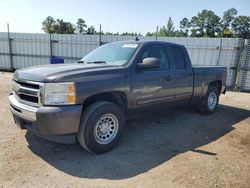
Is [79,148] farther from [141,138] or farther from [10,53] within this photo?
[10,53]

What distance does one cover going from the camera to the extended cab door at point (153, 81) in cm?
459

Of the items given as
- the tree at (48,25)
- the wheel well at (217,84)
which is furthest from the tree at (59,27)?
the wheel well at (217,84)

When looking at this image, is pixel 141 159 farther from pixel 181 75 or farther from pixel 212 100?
pixel 212 100

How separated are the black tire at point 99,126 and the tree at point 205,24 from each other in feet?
207

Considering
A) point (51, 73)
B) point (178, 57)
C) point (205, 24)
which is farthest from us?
point (205, 24)

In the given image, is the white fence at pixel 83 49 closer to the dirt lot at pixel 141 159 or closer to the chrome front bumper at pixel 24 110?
the dirt lot at pixel 141 159

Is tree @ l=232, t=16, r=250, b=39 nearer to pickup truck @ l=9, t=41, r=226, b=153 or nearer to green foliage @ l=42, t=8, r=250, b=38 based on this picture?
green foliage @ l=42, t=8, r=250, b=38

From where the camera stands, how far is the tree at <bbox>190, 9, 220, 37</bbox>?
64.6m

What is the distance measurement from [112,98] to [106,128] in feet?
1.82

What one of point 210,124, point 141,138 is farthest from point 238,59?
point 141,138

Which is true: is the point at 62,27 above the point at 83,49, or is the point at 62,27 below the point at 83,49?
above

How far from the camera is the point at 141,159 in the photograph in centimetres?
404

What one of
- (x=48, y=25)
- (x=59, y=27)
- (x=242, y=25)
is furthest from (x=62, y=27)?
(x=242, y=25)

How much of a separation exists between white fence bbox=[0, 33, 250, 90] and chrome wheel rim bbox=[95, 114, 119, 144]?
29.8 ft
